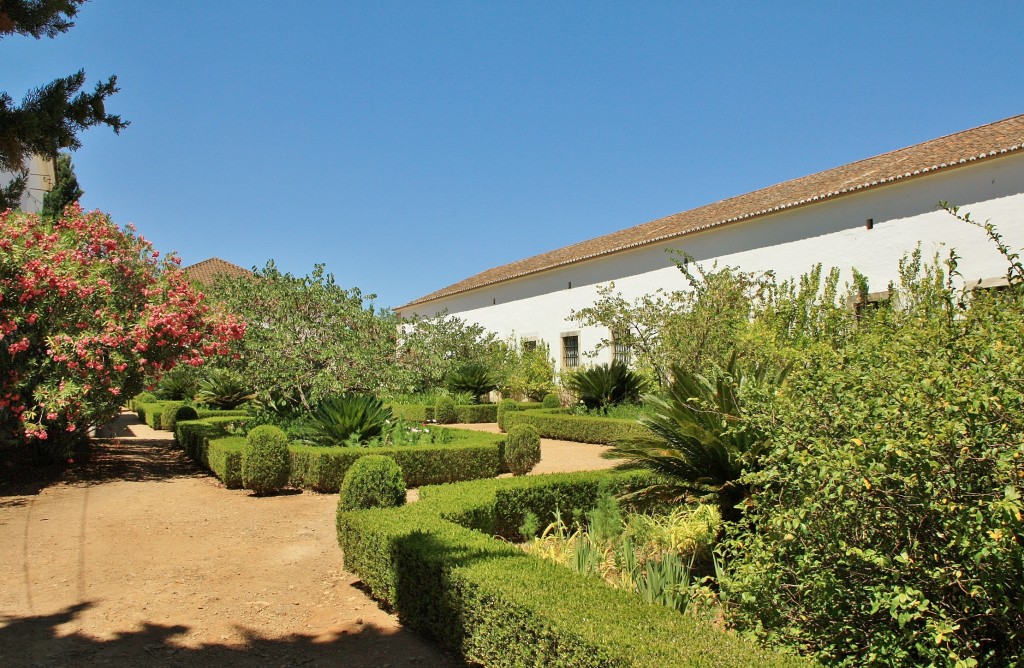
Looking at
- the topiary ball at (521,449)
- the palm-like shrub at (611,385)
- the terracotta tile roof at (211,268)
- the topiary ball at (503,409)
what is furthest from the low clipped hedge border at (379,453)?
the terracotta tile roof at (211,268)

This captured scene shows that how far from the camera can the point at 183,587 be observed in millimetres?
4590

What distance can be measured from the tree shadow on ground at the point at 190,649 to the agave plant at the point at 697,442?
210 centimetres

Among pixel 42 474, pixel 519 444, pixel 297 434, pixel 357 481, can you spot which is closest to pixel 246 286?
pixel 297 434

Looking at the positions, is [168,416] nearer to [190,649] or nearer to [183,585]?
[183,585]

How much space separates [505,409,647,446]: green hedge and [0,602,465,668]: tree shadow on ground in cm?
885

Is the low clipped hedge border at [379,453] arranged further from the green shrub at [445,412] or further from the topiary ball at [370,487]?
the green shrub at [445,412]

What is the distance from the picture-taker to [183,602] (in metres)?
4.31

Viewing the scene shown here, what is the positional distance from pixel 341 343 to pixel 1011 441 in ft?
29.4

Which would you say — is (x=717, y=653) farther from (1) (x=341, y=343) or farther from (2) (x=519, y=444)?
(1) (x=341, y=343)

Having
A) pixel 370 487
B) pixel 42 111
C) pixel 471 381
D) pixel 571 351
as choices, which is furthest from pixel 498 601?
pixel 571 351

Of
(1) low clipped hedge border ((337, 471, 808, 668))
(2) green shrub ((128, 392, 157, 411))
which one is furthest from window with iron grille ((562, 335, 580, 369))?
(1) low clipped hedge border ((337, 471, 808, 668))

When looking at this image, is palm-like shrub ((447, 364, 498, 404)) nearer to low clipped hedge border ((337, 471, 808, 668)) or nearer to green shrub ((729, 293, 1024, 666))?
low clipped hedge border ((337, 471, 808, 668))

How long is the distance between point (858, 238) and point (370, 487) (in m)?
11.8

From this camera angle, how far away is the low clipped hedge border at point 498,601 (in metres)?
2.53
